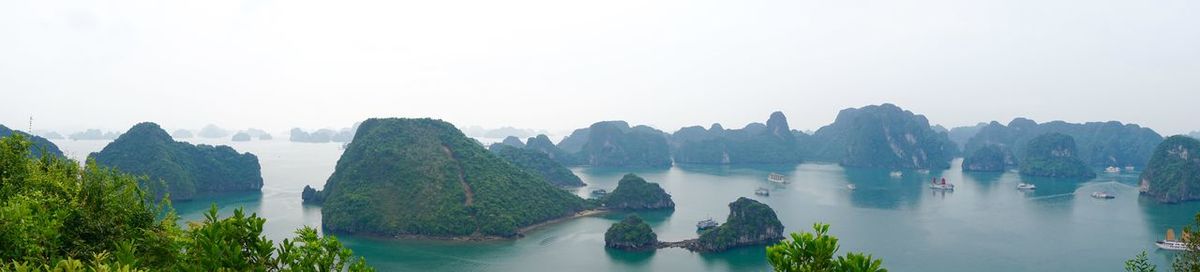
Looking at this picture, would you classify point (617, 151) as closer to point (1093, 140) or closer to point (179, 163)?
point (179, 163)

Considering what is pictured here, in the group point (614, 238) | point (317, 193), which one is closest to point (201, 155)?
point (317, 193)

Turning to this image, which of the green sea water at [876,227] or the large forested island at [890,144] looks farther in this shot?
the large forested island at [890,144]

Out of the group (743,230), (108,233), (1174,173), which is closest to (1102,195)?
(1174,173)

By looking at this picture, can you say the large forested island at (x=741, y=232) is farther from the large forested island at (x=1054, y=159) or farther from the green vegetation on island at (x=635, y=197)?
the large forested island at (x=1054, y=159)

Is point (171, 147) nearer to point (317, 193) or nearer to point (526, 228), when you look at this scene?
point (317, 193)

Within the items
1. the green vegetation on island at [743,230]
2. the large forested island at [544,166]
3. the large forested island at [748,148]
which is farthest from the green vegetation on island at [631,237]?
the large forested island at [748,148]
